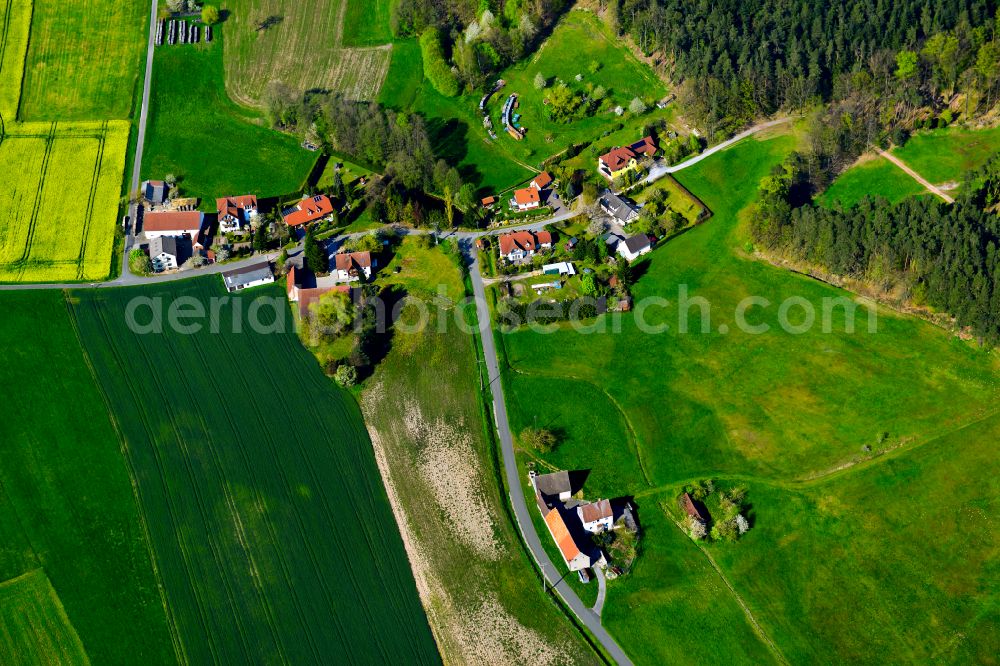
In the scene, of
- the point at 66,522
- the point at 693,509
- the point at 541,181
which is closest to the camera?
the point at 693,509

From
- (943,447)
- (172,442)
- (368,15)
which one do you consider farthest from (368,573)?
(368,15)

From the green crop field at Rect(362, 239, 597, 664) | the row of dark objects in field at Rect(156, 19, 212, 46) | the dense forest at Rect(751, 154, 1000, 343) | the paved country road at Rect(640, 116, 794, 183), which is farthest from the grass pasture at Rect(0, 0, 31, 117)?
the dense forest at Rect(751, 154, 1000, 343)

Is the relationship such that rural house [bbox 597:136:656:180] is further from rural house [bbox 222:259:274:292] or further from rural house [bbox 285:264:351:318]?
rural house [bbox 222:259:274:292]

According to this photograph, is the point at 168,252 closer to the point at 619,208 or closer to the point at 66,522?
the point at 66,522

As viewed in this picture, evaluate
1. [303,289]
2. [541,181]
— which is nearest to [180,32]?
[303,289]

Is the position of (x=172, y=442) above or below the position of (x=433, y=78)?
below

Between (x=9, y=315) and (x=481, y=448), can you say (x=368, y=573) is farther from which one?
(x=9, y=315)
